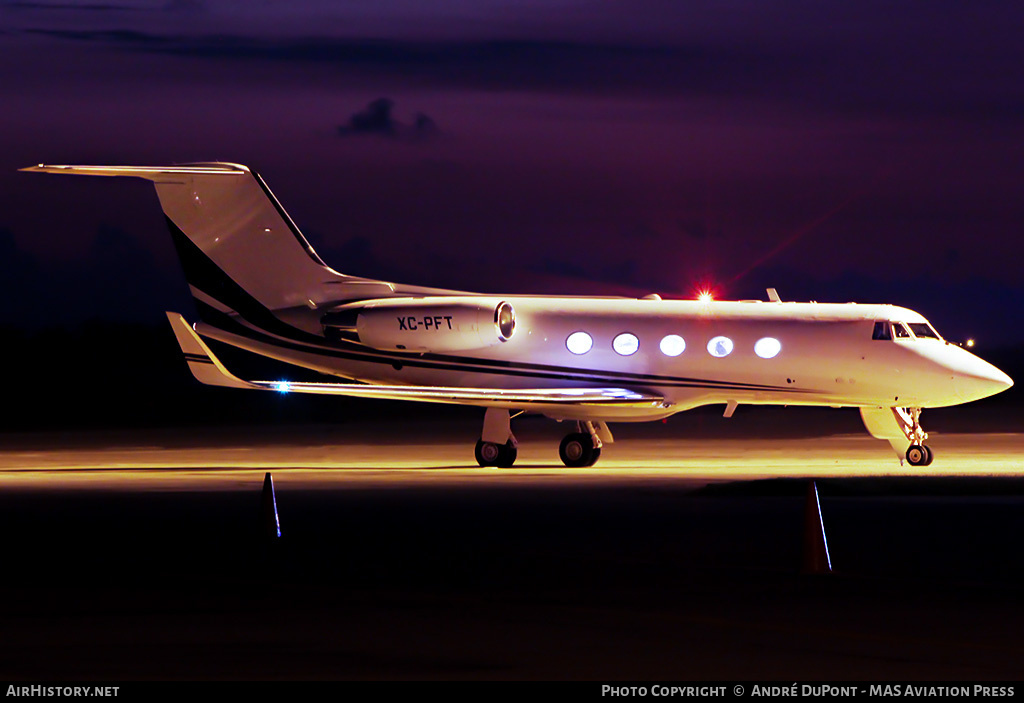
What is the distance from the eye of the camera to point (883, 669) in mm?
8930

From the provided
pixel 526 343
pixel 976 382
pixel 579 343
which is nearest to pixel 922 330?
pixel 976 382

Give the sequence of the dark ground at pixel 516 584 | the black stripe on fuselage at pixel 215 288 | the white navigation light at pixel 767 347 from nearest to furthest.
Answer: the dark ground at pixel 516 584 < the white navigation light at pixel 767 347 < the black stripe on fuselage at pixel 215 288

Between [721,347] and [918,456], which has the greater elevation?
[721,347]

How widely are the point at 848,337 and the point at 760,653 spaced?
19.3 meters

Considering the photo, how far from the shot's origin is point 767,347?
28.5 m

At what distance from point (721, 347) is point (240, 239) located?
29.3 feet

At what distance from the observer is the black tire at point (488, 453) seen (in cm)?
2891

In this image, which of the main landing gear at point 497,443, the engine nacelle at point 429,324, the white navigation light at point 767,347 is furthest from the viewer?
the engine nacelle at point 429,324

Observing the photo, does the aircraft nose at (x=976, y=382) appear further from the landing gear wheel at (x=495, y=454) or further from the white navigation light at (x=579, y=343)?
the landing gear wheel at (x=495, y=454)

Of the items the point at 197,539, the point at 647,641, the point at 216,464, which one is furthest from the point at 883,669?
the point at 216,464

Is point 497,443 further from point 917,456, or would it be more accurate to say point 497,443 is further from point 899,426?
point 917,456

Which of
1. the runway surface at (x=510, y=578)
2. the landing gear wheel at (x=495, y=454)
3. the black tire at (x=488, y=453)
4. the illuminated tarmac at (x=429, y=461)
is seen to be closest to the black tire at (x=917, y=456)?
the illuminated tarmac at (x=429, y=461)

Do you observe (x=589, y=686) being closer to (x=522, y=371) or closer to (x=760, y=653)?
(x=760, y=653)

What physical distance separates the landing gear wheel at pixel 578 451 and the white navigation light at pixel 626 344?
154cm
